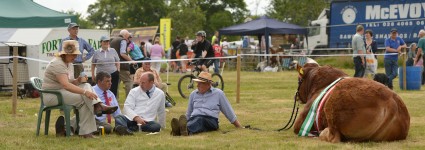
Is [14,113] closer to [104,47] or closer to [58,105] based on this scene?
[104,47]

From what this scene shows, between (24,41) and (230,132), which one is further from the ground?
(24,41)

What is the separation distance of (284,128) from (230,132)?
0.73 m

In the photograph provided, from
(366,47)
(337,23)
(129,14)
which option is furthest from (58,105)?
(129,14)

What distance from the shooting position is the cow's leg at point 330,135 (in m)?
7.66

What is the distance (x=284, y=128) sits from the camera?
9336mm

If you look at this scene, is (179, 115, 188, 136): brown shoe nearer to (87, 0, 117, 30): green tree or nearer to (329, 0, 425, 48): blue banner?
(329, 0, 425, 48): blue banner

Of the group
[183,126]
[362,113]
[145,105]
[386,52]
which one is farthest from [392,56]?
[362,113]

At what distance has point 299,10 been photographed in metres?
50.5

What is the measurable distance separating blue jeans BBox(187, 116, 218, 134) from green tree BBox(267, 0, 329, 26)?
133 feet

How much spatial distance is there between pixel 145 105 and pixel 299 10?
1657 inches

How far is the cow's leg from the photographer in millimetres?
7656

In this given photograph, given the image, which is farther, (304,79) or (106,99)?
(106,99)

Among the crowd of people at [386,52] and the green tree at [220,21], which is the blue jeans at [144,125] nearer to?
the crowd of people at [386,52]

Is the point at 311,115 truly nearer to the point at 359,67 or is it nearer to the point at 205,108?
the point at 205,108
